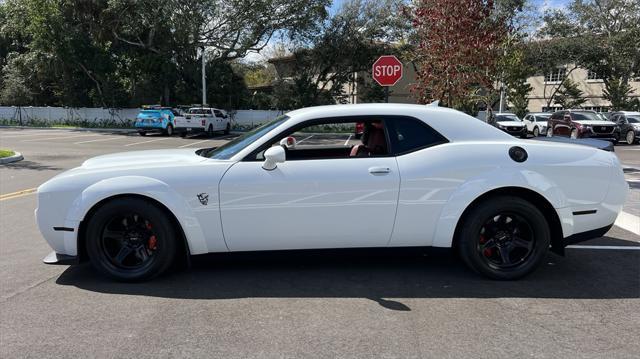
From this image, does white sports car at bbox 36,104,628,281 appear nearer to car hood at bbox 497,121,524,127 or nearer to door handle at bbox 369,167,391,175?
door handle at bbox 369,167,391,175

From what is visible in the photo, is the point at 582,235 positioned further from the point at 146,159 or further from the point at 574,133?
the point at 574,133

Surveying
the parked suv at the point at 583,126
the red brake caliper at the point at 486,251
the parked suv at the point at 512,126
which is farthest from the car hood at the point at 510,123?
the red brake caliper at the point at 486,251

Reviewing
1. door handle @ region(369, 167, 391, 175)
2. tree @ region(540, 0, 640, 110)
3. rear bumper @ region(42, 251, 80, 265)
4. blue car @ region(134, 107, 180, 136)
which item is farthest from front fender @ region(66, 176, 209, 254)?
tree @ region(540, 0, 640, 110)

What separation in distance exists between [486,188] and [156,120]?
24.3m

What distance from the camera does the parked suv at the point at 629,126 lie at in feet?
79.2

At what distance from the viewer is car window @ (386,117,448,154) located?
4.46 metres

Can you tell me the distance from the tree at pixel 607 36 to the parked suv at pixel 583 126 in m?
16.5

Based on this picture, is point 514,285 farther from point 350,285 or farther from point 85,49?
point 85,49

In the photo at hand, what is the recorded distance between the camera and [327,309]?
3889mm

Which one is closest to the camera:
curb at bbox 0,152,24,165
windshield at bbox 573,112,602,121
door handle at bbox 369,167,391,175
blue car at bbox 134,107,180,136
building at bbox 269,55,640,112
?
door handle at bbox 369,167,391,175

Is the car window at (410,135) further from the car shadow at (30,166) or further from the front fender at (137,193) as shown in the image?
the car shadow at (30,166)

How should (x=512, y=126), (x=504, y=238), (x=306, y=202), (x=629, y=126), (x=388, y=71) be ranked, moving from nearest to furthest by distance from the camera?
(x=306, y=202)
(x=504, y=238)
(x=388, y=71)
(x=629, y=126)
(x=512, y=126)

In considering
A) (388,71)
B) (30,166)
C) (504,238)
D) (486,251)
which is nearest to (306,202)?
(486,251)

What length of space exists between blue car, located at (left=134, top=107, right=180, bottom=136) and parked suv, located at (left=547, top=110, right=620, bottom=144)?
19787 millimetres
